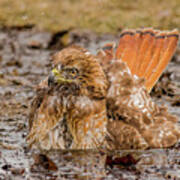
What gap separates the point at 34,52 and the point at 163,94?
2.83 metres

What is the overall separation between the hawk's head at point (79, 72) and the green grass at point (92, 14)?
4.53 m

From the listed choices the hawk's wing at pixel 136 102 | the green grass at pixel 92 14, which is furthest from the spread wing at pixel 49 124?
the green grass at pixel 92 14

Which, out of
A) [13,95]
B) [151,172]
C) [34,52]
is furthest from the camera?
[34,52]

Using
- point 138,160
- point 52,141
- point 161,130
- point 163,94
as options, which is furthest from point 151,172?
point 163,94

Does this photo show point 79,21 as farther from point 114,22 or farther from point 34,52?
point 34,52

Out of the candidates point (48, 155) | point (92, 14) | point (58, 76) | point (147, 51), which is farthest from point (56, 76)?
point (92, 14)

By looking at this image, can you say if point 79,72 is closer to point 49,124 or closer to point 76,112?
point 76,112

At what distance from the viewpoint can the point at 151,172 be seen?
4422 mm

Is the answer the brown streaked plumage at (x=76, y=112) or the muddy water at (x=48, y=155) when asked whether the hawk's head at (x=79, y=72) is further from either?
the muddy water at (x=48, y=155)

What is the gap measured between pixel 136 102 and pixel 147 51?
2.90 ft

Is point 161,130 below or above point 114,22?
below

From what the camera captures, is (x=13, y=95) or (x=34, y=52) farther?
(x=34, y=52)

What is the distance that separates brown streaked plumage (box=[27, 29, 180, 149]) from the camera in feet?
15.6

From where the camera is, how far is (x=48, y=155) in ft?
15.6
